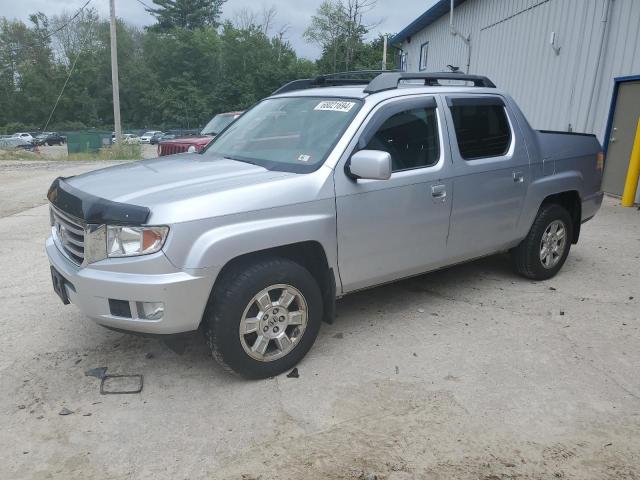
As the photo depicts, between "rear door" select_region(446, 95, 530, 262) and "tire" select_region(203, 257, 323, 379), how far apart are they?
1450 millimetres

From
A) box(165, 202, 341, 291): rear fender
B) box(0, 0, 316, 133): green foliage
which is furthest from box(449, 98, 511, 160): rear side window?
box(0, 0, 316, 133): green foliage

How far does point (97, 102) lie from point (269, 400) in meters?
73.5

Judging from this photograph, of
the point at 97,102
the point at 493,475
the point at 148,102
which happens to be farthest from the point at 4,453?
the point at 97,102

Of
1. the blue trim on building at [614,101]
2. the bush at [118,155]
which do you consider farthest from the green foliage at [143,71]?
the blue trim on building at [614,101]

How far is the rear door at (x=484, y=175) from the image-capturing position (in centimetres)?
421

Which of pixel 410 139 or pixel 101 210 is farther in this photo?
pixel 410 139

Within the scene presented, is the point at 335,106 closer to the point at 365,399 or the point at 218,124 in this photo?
the point at 365,399

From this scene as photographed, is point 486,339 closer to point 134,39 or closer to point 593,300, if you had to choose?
point 593,300

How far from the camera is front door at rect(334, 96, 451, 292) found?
356 cm

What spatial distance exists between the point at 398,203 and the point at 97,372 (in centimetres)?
232

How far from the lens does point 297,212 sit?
129 inches

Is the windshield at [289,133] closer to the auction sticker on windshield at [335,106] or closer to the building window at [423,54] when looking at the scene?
the auction sticker on windshield at [335,106]

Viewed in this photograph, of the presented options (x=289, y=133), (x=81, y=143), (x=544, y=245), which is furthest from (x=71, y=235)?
(x=81, y=143)

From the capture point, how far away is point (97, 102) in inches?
2697
